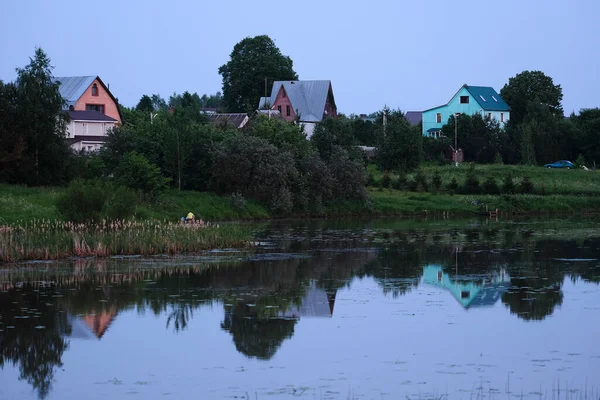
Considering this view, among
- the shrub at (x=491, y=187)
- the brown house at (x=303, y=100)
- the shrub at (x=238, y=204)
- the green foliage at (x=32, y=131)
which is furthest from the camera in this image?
Result: the brown house at (x=303, y=100)

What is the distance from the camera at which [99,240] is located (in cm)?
3102

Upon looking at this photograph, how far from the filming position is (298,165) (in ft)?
195

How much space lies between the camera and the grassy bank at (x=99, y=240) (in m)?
30.0

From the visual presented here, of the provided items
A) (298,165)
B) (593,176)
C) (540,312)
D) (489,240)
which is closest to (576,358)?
(540,312)

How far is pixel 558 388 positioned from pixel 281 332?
6.58 meters

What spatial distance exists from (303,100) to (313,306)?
7005 cm

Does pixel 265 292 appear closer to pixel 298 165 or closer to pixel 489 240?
pixel 489 240

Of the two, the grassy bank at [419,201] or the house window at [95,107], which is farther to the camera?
the house window at [95,107]

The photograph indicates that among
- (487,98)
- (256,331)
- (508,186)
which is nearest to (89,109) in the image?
(508,186)

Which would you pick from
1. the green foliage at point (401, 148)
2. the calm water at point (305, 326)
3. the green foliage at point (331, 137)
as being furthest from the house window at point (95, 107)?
the calm water at point (305, 326)

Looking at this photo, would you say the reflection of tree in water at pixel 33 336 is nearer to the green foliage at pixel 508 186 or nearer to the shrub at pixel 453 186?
the shrub at pixel 453 186

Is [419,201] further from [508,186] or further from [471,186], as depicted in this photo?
[508,186]

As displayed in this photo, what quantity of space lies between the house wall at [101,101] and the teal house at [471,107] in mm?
35346

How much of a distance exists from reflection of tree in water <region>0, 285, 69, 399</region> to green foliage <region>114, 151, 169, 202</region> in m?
24.8
